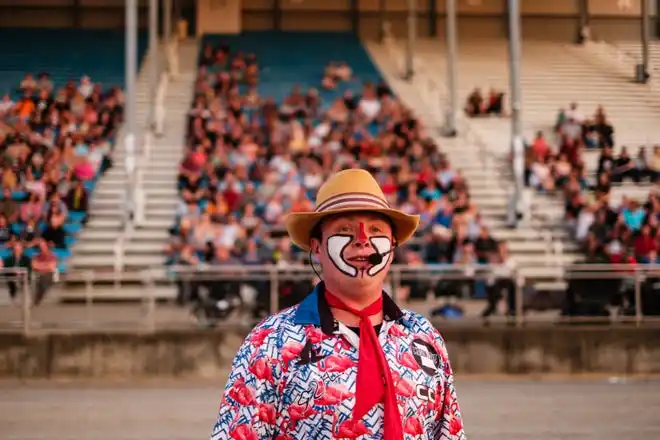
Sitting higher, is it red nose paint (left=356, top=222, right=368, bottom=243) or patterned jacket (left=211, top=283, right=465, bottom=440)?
red nose paint (left=356, top=222, right=368, bottom=243)

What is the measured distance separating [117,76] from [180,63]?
1982 millimetres

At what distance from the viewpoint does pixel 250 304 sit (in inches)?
695

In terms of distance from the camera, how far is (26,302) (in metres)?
17.5

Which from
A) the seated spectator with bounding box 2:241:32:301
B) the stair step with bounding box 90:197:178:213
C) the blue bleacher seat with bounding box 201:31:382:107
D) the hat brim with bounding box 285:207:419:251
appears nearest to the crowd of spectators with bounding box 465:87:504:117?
the blue bleacher seat with bounding box 201:31:382:107

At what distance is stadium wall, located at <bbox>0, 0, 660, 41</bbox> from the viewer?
43.3 meters

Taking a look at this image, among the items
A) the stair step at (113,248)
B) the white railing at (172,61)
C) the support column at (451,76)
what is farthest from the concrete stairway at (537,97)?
the stair step at (113,248)

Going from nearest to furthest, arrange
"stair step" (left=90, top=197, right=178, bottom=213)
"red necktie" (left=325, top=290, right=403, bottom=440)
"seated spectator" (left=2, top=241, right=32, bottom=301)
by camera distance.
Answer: "red necktie" (left=325, top=290, right=403, bottom=440)
"seated spectator" (left=2, top=241, right=32, bottom=301)
"stair step" (left=90, top=197, right=178, bottom=213)

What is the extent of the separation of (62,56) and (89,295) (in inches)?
885

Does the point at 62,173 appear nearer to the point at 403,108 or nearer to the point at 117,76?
the point at 403,108

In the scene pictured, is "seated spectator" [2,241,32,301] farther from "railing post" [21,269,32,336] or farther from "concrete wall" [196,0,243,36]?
"concrete wall" [196,0,243,36]

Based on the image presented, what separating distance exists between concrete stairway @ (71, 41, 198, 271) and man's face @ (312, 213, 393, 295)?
17535mm

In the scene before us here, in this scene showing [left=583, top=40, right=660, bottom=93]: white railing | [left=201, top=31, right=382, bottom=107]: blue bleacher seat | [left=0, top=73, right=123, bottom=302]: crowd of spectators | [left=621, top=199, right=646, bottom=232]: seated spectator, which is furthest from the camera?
[left=583, top=40, right=660, bottom=93]: white railing

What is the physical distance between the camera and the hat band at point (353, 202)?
13.8 feet

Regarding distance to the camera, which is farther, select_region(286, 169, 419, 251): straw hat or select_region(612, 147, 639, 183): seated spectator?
select_region(612, 147, 639, 183): seated spectator
